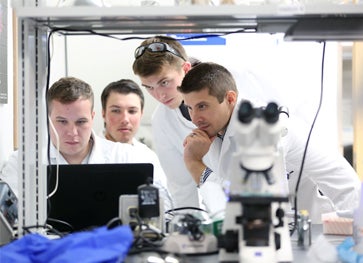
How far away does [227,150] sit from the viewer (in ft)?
6.40

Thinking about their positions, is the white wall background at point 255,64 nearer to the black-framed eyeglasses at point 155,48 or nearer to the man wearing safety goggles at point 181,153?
the man wearing safety goggles at point 181,153

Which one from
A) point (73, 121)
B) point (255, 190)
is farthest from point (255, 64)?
point (255, 190)

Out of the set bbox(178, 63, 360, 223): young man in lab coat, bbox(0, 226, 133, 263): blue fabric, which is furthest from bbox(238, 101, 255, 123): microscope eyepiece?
bbox(178, 63, 360, 223): young man in lab coat

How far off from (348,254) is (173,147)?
1.67 meters

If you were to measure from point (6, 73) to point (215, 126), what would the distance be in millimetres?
1050

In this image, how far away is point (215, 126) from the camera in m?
2.09

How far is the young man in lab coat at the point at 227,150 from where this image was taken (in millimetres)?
1995

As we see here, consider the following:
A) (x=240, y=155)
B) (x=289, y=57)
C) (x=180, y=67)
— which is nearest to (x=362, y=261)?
(x=240, y=155)

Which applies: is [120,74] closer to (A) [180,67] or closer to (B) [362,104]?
(A) [180,67]

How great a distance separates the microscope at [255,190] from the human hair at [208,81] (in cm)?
91

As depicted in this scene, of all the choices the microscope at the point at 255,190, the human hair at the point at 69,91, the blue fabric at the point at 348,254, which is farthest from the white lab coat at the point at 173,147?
the microscope at the point at 255,190

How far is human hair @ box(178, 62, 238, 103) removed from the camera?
198cm

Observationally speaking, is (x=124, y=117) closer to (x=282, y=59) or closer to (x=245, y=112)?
(x=282, y=59)

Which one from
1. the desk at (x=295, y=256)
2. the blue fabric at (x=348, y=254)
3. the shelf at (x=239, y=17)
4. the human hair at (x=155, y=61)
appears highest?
the human hair at (x=155, y=61)
